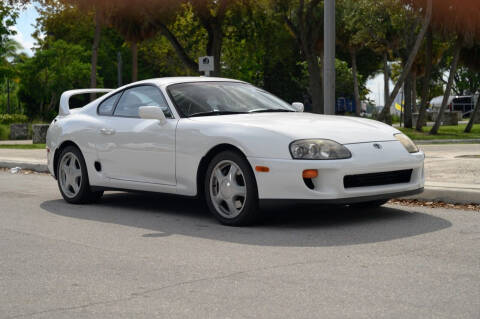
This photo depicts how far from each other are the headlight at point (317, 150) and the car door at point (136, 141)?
1.52m

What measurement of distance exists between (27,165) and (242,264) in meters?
9.96

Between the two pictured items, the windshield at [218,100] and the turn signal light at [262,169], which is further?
the windshield at [218,100]

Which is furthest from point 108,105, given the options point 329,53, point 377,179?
point 329,53

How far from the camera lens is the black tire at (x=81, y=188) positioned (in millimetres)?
9188

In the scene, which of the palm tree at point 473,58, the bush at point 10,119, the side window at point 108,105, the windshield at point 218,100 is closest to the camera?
the windshield at point 218,100

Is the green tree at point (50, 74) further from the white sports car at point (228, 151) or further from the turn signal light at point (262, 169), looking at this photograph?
the turn signal light at point (262, 169)

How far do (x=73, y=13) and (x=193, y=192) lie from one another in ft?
91.2

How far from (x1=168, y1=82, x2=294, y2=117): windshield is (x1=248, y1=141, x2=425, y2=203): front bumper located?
1.18 metres

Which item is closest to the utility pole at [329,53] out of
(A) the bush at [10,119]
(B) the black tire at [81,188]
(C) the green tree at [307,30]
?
(B) the black tire at [81,188]

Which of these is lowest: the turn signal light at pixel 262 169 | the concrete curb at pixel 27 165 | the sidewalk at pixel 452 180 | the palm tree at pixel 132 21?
the concrete curb at pixel 27 165

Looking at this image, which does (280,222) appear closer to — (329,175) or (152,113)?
(329,175)

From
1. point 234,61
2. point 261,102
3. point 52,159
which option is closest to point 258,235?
point 261,102

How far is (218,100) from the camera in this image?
827cm

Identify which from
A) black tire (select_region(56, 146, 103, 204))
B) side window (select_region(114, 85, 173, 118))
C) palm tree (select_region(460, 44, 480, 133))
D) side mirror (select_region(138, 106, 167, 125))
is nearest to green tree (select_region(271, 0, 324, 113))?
palm tree (select_region(460, 44, 480, 133))
